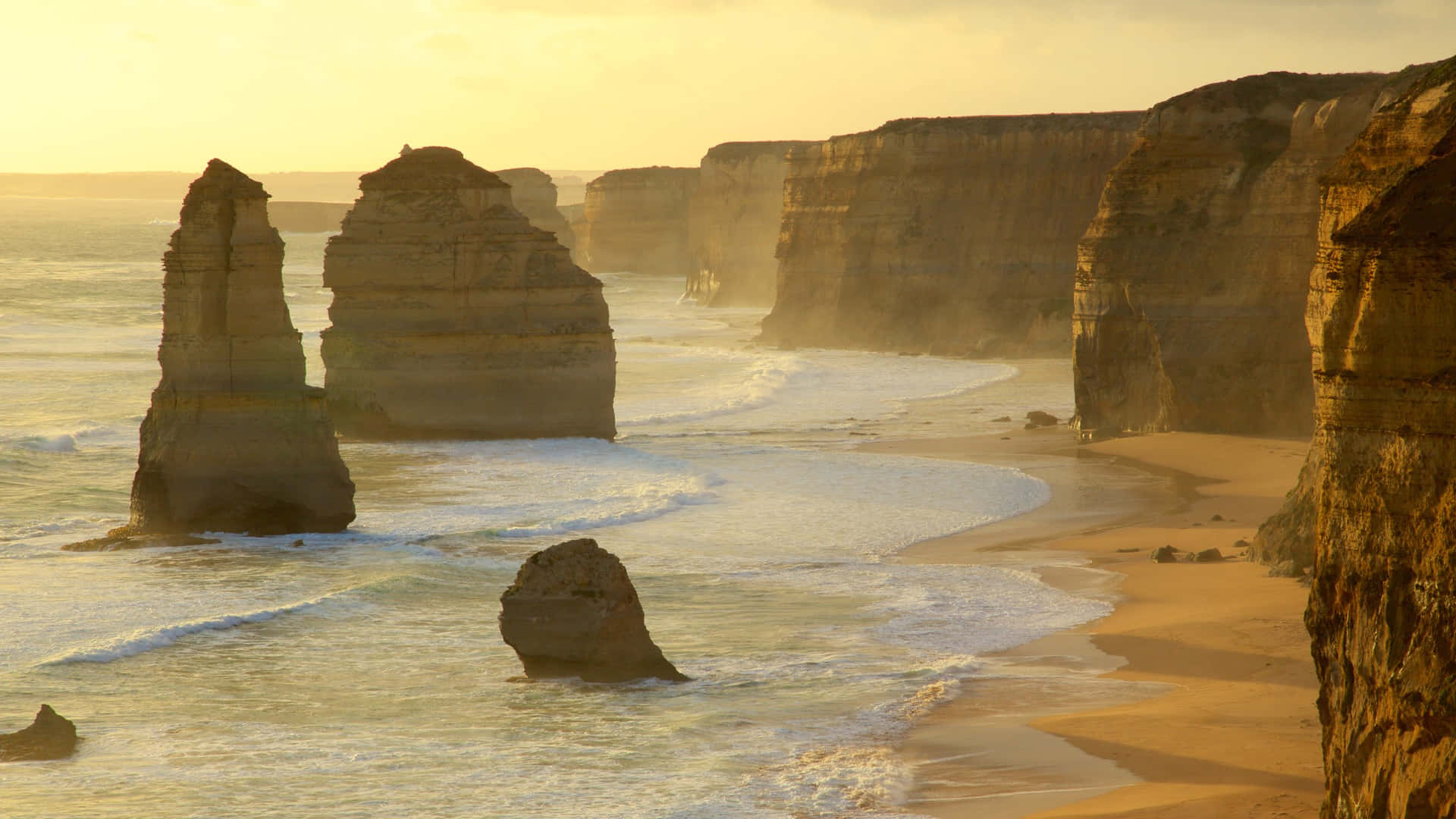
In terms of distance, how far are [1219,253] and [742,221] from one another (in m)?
64.1

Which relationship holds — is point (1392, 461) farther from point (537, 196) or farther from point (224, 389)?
point (537, 196)

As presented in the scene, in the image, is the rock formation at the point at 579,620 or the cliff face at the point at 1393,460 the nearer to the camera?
the cliff face at the point at 1393,460

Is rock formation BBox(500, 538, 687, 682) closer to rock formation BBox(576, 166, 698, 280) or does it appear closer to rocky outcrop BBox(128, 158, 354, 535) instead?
rocky outcrop BBox(128, 158, 354, 535)

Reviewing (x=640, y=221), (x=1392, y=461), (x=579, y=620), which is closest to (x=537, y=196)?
(x=640, y=221)

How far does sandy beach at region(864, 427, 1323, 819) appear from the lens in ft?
31.9

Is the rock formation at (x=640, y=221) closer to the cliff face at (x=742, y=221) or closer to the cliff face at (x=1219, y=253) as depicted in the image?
the cliff face at (x=742, y=221)

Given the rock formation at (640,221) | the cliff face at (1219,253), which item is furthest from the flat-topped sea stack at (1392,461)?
the rock formation at (640,221)

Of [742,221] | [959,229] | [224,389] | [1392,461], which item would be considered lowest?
[224,389]

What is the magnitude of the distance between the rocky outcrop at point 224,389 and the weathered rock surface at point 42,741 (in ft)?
26.6

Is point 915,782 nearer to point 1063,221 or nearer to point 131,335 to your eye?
point 1063,221

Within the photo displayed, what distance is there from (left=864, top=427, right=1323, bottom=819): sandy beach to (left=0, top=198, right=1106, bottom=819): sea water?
0.45m

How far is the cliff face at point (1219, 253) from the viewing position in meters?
26.2

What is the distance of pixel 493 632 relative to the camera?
584 inches

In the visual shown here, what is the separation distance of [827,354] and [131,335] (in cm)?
2468
